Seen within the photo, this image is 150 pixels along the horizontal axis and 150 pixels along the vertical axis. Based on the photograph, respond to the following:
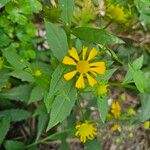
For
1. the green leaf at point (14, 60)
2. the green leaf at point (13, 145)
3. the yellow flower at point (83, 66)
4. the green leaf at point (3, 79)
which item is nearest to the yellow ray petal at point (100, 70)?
the yellow flower at point (83, 66)

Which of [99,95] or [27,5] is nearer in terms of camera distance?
[99,95]

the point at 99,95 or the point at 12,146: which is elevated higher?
the point at 99,95

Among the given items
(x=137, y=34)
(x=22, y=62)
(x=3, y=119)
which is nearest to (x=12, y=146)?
(x=3, y=119)

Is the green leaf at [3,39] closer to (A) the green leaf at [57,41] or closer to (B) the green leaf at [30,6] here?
(B) the green leaf at [30,6]

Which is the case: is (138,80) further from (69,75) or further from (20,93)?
(20,93)

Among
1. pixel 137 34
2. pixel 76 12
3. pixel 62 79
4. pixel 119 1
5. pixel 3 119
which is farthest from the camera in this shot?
pixel 137 34

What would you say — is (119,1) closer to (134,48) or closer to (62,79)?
(62,79)

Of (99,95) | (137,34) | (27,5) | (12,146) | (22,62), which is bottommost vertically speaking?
(12,146)
